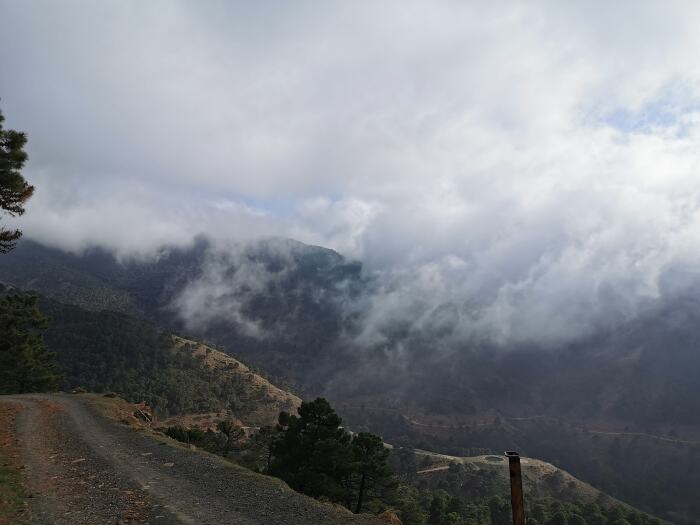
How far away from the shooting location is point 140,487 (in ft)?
57.1

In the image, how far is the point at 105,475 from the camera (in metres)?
18.6

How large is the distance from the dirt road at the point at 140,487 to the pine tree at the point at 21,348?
37.4 metres

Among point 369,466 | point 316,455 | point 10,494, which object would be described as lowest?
point 10,494

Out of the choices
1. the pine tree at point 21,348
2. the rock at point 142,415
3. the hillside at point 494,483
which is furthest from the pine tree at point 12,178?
the hillside at point 494,483

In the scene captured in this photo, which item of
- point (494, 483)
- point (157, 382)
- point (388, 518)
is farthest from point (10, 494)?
point (494, 483)

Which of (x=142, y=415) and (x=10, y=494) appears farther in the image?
(x=142, y=415)

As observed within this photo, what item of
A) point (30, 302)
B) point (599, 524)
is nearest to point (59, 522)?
point (30, 302)

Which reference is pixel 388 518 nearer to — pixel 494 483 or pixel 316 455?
pixel 316 455

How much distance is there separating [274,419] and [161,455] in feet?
554

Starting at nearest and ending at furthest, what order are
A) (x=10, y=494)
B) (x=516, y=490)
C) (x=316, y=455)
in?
1. (x=516, y=490)
2. (x=10, y=494)
3. (x=316, y=455)

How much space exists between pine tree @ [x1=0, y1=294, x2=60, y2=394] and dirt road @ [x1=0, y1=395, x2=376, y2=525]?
37355 millimetres

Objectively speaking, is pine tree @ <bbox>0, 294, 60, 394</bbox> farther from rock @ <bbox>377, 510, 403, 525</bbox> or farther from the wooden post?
the wooden post

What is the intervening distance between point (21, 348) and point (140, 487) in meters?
54.5

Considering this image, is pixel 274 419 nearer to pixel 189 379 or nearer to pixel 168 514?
pixel 189 379
